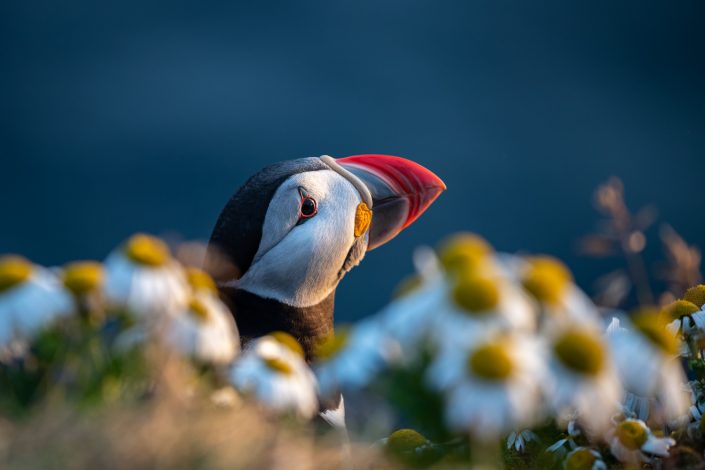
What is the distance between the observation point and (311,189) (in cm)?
262

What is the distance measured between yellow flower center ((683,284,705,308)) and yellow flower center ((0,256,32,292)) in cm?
215

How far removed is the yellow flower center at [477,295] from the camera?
1062 mm

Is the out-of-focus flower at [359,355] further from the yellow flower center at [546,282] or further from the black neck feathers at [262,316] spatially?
the black neck feathers at [262,316]

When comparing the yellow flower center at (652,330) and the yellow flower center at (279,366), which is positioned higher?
the yellow flower center at (652,330)

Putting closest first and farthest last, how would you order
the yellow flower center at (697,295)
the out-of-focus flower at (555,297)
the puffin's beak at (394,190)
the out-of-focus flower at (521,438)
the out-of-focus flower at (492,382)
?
1. the out-of-focus flower at (492,382)
2. the out-of-focus flower at (555,297)
3. the out-of-focus flower at (521,438)
4. the yellow flower center at (697,295)
5. the puffin's beak at (394,190)

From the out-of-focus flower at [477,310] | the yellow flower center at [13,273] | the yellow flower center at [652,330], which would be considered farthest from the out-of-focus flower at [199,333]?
the yellow flower center at [652,330]

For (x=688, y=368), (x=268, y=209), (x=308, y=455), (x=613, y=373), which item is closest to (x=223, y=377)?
(x=308, y=455)

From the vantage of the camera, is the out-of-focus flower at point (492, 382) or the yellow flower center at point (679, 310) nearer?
the out-of-focus flower at point (492, 382)

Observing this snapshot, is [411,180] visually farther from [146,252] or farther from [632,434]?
[146,252]

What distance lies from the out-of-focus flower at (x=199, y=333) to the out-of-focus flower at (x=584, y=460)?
0.91m

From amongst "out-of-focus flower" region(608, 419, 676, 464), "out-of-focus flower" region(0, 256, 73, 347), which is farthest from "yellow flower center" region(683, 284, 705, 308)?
"out-of-focus flower" region(0, 256, 73, 347)

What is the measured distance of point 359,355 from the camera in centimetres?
120

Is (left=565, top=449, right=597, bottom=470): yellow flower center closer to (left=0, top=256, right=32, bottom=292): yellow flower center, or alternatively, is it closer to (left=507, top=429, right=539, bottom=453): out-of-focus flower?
(left=507, top=429, right=539, bottom=453): out-of-focus flower

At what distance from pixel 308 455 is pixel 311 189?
1.53 m
